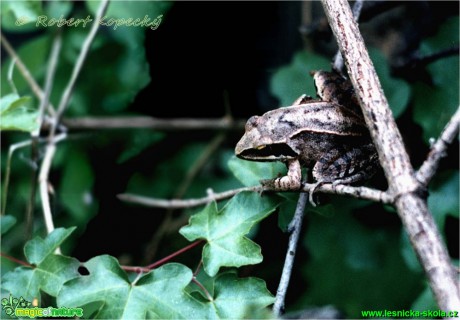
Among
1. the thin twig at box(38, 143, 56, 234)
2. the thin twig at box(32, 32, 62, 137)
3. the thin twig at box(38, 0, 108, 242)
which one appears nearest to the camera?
the thin twig at box(38, 143, 56, 234)

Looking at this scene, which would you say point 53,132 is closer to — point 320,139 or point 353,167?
point 320,139

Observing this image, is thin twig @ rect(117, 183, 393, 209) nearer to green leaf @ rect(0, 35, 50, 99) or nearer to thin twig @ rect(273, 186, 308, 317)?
thin twig @ rect(273, 186, 308, 317)

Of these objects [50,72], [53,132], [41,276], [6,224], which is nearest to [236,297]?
[41,276]

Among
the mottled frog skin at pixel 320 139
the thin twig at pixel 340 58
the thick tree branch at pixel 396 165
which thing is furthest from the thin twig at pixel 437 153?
the thin twig at pixel 340 58

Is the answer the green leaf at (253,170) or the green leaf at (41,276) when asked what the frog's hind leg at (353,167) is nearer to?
the green leaf at (253,170)

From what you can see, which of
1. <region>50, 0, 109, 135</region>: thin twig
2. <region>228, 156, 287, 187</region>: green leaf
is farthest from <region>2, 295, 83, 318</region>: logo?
<region>50, 0, 109, 135</region>: thin twig

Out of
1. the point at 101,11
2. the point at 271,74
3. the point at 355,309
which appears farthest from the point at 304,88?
the point at 355,309
